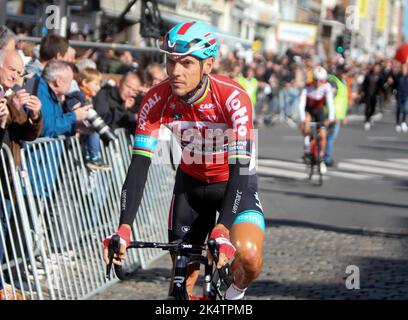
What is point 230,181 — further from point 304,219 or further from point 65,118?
point 304,219

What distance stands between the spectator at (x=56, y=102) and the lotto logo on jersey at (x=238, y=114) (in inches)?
105

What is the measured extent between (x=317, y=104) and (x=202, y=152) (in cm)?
1130

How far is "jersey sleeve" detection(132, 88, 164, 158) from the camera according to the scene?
5348mm

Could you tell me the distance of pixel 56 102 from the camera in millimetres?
8047

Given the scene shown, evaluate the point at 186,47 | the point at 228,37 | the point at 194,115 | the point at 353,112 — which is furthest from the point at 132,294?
the point at 353,112

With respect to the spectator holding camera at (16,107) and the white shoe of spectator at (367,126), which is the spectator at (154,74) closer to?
the spectator holding camera at (16,107)

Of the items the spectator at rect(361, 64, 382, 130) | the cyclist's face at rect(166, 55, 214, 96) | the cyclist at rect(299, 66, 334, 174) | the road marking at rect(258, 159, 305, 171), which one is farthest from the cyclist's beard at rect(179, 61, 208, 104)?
the spectator at rect(361, 64, 382, 130)

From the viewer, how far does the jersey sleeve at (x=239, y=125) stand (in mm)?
5188

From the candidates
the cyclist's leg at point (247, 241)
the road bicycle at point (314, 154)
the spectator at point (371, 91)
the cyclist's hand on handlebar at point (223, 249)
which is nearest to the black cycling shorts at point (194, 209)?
the cyclist's leg at point (247, 241)

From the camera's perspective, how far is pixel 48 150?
747cm

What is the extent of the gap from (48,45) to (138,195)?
467 cm

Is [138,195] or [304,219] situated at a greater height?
[138,195]

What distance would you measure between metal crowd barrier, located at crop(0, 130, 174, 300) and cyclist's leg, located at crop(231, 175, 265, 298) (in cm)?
176
